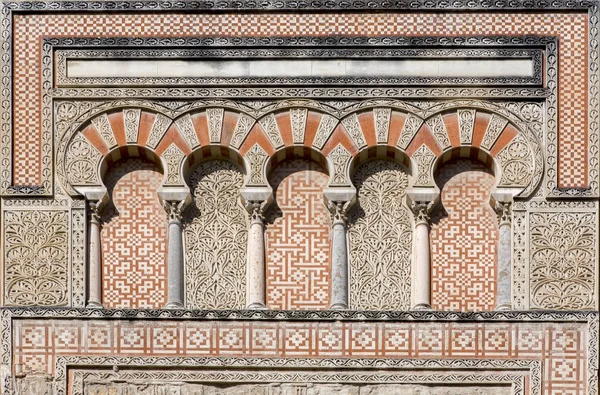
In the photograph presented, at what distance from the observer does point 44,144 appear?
20672 mm

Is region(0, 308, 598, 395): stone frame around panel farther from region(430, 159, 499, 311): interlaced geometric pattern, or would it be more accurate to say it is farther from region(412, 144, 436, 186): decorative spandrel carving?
region(412, 144, 436, 186): decorative spandrel carving

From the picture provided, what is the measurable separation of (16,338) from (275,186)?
2697mm

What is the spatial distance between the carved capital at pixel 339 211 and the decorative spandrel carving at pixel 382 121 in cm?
69

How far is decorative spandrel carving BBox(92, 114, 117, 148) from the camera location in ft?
67.9

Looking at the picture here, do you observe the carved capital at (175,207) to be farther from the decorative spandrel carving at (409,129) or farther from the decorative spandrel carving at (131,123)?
the decorative spandrel carving at (409,129)

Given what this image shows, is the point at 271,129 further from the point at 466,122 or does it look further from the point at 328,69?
the point at 466,122

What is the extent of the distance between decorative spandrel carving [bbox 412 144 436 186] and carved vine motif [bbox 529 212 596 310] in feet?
3.25

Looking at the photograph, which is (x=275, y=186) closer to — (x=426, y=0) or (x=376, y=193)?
(x=376, y=193)

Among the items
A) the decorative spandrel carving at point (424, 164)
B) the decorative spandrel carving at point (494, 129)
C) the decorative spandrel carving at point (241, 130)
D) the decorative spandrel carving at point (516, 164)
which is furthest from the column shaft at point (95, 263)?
the decorative spandrel carving at point (516, 164)

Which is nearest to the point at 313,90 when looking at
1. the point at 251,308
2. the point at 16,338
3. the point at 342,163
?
the point at 342,163

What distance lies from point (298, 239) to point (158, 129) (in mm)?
1599

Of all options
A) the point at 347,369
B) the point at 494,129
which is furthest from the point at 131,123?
the point at 494,129

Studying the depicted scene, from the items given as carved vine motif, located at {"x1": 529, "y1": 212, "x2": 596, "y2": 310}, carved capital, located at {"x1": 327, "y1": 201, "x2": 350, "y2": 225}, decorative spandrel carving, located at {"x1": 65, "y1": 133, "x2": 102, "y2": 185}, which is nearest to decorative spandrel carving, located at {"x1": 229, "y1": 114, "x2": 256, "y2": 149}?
carved capital, located at {"x1": 327, "y1": 201, "x2": 350, "y2": 225}

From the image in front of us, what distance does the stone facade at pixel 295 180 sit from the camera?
65.8ft
